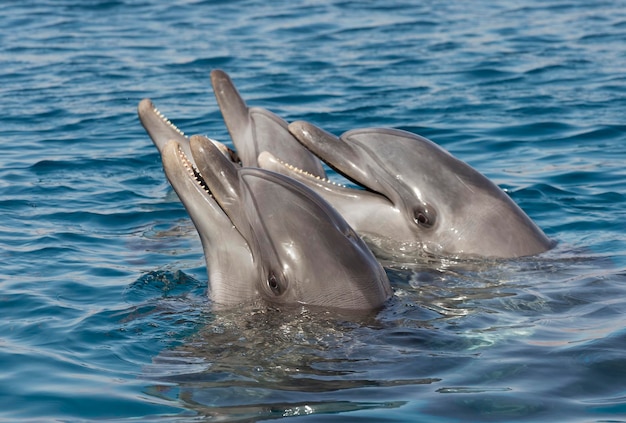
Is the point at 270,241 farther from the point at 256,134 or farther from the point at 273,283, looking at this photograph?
the point at 256,134

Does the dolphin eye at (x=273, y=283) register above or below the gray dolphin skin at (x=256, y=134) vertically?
below

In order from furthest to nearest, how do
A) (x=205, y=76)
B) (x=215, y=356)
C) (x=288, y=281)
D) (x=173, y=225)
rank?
(x=205, y=76), (x=173, y=225), (x=288, y=281), (x=215, y=356)

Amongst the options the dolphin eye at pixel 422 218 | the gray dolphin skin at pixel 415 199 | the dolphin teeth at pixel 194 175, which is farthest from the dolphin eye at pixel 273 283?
the dolphin eye at pixel 422 218

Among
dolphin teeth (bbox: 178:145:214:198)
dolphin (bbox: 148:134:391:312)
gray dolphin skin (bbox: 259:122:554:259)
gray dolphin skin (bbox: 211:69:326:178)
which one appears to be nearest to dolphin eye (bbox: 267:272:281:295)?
dolphin (bbox: 148:134:391:312)

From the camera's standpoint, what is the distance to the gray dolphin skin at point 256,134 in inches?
Result: 445

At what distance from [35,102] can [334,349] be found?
11975 millimetres

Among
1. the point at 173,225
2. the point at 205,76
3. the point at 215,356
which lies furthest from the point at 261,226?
the point at 205,76

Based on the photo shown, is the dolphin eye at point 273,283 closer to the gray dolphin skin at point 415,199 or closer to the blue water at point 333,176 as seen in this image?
the blue water at point 333,176

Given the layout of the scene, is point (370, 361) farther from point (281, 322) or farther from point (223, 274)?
point (223, 274)

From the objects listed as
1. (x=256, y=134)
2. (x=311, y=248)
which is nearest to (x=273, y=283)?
(x=311, y=248)

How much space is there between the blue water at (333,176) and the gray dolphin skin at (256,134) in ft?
3.65

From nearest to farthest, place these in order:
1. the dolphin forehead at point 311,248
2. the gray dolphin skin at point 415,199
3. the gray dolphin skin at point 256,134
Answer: the dolphin forehead at point 311,248 → the gray dolphin skin at point 415,199 → the gray dolphin skin at point 256,134

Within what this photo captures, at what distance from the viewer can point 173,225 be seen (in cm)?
1213

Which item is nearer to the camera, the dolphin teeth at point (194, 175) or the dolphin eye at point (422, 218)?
the dolphin teeth at point (194, 175)
